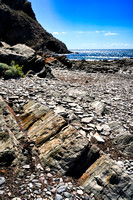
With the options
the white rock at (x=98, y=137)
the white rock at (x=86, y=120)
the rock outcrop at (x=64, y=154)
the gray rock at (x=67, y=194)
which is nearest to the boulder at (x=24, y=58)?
the rock outcrop at (x=64, y=154)

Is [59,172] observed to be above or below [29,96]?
below

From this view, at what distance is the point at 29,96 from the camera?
27.9 ft

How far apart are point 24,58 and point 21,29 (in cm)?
9764

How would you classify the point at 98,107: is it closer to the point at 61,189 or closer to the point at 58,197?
the point at 61,189

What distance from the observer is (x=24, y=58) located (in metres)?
15.4

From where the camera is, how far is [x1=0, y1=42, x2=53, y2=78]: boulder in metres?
14.4

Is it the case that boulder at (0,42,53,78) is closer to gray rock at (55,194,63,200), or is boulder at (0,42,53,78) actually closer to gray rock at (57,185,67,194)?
gray rock at (57,185,67,194)

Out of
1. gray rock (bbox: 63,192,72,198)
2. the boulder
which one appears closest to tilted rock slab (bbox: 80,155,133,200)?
gray rock (bbox: 63,192,72,198)

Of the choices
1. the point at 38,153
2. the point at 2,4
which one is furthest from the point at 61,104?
the point at 2,4

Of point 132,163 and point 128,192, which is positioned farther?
point 132,163

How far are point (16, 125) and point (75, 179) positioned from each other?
11.2 ft

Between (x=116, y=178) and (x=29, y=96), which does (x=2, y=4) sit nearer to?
(x=29, y=96)

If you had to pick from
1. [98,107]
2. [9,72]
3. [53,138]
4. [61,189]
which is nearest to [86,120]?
[98,107]

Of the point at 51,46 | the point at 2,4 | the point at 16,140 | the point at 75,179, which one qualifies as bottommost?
the point at 75,179
